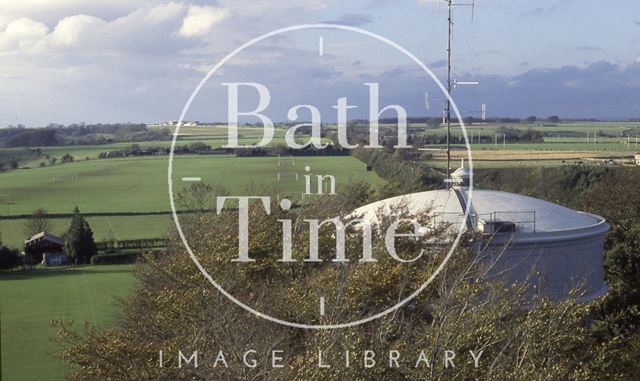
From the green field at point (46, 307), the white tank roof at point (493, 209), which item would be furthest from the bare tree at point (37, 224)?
the white tank roof at point (493, 209)

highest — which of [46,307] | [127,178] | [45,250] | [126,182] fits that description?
[127,178]

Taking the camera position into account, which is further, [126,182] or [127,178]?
[127,178]

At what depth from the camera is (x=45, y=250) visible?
36938 millimetres

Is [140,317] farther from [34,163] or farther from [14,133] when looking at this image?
[14,133]

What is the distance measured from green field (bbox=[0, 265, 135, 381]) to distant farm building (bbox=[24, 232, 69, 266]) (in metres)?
1.77

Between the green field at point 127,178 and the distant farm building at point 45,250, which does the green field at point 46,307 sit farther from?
the green field at point 127,178

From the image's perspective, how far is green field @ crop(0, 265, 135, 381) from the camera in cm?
1969

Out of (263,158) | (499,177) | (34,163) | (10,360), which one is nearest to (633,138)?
(499,177)

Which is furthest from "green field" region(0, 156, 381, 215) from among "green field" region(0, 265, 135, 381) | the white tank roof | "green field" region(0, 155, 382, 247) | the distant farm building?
the white tank roof

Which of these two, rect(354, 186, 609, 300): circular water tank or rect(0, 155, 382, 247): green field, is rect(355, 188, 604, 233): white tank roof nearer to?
rect(354, 186, 609, 300): circular water tank

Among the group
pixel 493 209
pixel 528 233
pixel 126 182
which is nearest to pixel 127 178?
pixel 126 182

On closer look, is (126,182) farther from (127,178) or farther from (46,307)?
(46,307)

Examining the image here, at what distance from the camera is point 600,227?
51.3ft

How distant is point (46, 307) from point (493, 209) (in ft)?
59.6
